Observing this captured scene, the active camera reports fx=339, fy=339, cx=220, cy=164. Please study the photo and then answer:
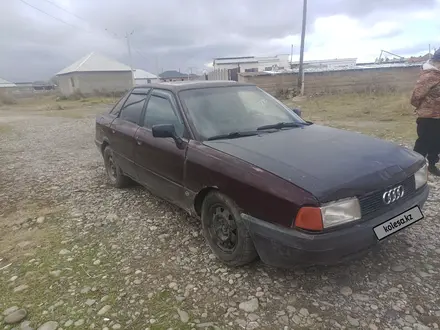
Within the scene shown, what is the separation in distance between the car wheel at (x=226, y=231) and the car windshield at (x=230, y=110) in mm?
657

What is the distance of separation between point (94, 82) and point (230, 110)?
45696 millimetres

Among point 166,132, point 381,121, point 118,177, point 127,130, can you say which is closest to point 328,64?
point 381,121

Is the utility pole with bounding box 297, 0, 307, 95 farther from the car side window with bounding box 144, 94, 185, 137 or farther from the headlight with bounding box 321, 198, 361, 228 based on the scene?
the headlight with bounding box 321, 198, 361, 228

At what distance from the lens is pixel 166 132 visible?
3119 mm

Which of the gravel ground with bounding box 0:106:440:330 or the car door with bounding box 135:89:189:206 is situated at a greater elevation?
the car door with bounding box 135:89:189:206

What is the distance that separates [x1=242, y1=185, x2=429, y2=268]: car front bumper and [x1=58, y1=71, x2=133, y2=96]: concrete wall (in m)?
44.6

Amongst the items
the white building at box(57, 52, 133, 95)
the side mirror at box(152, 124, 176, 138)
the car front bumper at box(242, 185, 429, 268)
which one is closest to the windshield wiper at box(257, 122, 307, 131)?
the side mirror at box(152, 124, 176, 138)

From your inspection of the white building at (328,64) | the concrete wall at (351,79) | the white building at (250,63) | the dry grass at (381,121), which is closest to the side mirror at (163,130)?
the dry grass at (381,121)

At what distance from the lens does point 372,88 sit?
22.2m

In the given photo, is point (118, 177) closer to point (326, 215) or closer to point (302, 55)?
point (326, 215)

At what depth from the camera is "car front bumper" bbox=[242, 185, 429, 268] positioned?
221cm

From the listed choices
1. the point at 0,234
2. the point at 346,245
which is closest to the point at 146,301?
the point at 346,245

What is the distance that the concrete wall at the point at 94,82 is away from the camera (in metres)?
43.8

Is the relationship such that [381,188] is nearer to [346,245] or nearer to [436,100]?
[346,245]
